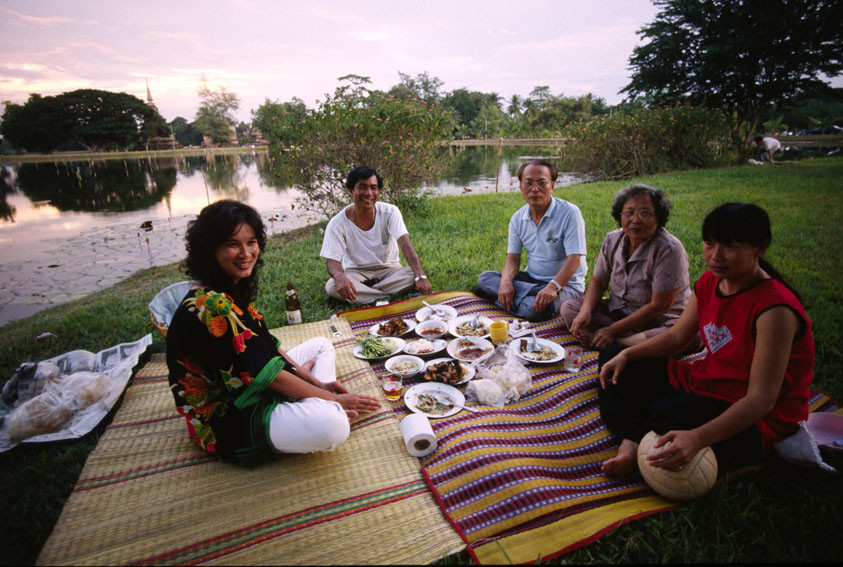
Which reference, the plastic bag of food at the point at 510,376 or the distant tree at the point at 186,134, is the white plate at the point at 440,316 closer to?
the plastic bag of food at the point at 510,376

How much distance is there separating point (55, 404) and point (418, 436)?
247 centimetres

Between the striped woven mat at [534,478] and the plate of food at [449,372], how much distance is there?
32 cm

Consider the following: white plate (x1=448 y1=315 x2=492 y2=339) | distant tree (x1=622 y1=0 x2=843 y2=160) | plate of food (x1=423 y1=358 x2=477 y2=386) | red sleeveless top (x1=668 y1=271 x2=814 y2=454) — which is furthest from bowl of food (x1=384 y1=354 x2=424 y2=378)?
distant tree (x1=622 y1=0 x2=843 y2=160)

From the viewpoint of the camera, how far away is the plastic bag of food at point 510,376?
9.29 ft

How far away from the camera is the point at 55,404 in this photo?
2.68 metres

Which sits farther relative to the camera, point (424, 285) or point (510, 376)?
point (424, 285)

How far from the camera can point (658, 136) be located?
46.3 feet

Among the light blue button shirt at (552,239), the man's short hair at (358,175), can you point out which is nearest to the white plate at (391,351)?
the light blue button shirt at (552,239)

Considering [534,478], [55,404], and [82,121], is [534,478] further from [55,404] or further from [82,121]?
[82,121]

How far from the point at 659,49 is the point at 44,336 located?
23.2 metres

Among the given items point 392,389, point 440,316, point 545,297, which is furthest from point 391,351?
point 545,297

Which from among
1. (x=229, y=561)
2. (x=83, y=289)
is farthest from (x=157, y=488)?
(x=83, y=289)

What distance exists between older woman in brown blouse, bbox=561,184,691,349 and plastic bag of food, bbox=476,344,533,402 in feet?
2.42

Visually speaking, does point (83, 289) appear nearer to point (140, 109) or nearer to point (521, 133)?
point (521, 133)
